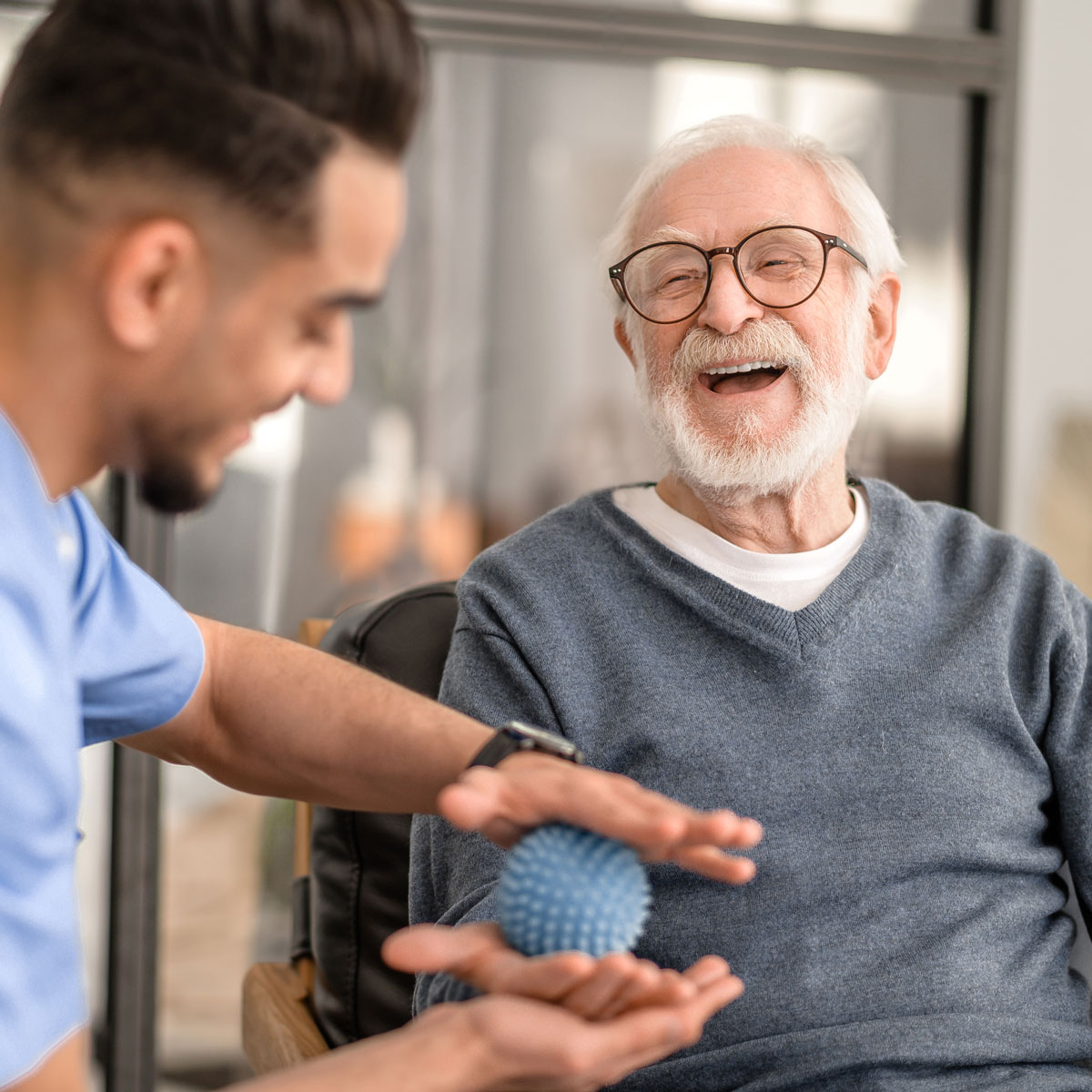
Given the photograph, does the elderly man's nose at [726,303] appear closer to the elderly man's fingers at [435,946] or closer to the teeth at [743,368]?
the teeth at [743,368]

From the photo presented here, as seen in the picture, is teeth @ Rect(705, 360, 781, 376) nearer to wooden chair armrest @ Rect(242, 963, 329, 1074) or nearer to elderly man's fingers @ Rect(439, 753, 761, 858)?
elderly man's fingers @ Rect(439, 753, 761, 858)

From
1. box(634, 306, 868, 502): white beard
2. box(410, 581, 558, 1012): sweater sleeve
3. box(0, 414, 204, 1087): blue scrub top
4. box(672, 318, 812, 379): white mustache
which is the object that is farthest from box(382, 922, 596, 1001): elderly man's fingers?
box(672, 318, 812, 379): white mustache

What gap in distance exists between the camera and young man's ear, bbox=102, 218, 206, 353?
78 centimetres

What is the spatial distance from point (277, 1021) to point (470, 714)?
0.52 meters

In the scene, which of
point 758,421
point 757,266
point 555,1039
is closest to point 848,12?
point 757,266

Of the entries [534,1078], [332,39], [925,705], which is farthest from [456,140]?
[534,1078]

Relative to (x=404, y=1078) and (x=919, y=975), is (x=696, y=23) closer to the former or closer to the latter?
(x=919, y=975)

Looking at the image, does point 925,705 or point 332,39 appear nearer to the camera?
point 332,39

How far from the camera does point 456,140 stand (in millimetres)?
2621

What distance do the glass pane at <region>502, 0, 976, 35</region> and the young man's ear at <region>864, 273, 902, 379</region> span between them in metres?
1.16

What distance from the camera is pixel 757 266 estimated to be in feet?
5.13

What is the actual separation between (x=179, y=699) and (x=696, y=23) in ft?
6.71

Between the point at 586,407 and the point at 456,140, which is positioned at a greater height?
the point at 456,140

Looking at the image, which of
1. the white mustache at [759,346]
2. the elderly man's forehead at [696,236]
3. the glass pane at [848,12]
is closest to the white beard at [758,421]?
the white mustache at [759,346]
